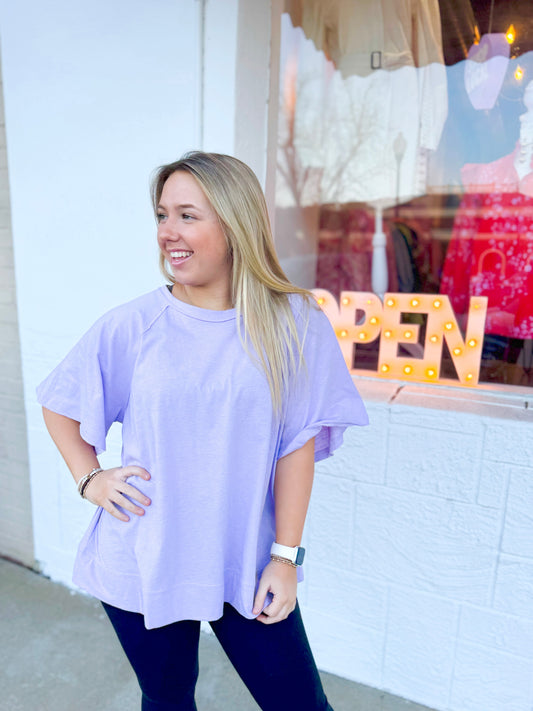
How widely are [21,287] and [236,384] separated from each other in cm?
178

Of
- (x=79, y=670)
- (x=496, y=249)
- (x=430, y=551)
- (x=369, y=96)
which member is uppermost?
(x=369, y=96)

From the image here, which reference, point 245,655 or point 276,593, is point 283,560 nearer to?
point 276,593

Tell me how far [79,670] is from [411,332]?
1.90m

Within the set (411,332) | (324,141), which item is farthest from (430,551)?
(324,141)

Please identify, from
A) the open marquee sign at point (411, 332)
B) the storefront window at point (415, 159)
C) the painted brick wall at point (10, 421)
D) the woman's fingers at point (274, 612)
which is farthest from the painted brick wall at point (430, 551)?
the painted brick wall at point (10, 421)

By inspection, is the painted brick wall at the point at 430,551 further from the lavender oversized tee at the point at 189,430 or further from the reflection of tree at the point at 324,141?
the reflection of tree at the point at 324,141

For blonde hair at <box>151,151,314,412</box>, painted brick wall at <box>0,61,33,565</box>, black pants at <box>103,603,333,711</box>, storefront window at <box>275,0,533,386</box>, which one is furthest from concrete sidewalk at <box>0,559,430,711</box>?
blonde hair at <box>151,151,314,412</box>

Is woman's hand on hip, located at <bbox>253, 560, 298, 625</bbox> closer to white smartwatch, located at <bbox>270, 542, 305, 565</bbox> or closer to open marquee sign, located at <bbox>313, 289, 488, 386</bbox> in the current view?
white smartwatch, located at <bbox>270, 542, 305, 565</bbox>

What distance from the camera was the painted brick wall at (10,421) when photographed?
2.53 metres

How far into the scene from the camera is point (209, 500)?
1.12m

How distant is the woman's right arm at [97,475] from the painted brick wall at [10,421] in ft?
5.00

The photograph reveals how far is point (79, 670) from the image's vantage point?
2.15 meters

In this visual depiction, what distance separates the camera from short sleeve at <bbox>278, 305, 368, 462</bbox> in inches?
46.5

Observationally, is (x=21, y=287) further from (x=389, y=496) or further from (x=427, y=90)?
(x=427, y=90)
